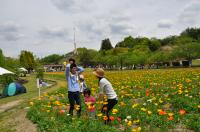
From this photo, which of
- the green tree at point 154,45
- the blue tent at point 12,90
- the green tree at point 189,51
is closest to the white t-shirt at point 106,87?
the blue tent at point 12,90

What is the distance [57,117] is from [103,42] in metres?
151

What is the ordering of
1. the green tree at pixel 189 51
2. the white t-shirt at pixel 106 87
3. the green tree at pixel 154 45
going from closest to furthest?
the white t-shirt at pixel 106 87
the green tree at pixel 189 51
the green tree at pixel 154 45

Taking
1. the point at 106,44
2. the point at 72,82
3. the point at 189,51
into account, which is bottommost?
the point at 72,82

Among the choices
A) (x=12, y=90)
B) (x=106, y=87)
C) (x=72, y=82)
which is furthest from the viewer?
(x=12, y=90)

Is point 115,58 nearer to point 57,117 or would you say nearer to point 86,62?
point 86,62

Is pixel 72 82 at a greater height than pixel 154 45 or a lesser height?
lesser

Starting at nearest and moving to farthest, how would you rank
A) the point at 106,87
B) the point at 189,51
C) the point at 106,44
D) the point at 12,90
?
1. the point at 106,87
2. the point at 12,90
3. the point at 189,51
4. the point at 106,44

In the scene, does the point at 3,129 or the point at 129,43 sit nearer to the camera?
the point at 3,129

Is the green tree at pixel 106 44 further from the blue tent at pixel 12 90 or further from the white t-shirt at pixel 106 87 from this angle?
the white t-shirt at pixel 106 87

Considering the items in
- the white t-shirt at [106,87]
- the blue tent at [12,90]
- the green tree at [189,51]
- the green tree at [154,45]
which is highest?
the green tree at [154,45]

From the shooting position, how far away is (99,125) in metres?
7.33

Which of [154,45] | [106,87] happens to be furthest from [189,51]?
[154,45]

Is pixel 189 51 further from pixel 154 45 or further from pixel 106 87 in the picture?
pixel 154 45

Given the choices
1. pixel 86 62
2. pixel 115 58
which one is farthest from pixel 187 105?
pixel 86 62
